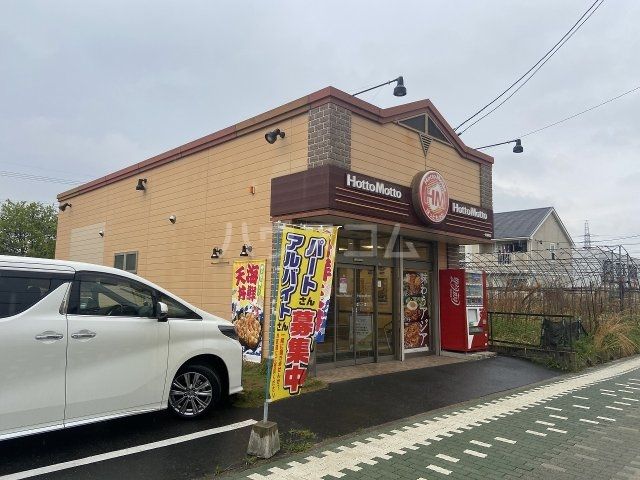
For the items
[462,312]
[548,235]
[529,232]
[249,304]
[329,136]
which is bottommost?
[462,312]

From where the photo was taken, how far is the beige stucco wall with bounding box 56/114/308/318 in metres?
8.70

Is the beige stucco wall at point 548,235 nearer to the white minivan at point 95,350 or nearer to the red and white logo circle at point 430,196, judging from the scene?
the red and white logo circle at point 430,196

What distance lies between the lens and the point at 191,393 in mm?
5309

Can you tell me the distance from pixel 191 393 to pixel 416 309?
6.16 m

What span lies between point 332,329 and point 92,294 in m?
4.63

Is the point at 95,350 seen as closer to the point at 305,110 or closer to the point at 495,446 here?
the point at 495,446

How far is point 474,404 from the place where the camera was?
21.3 feet

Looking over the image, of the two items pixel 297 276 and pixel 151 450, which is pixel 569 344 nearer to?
pixel 297 276

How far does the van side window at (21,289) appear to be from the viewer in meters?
4.12

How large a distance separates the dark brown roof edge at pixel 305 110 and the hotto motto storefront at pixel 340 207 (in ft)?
0.08

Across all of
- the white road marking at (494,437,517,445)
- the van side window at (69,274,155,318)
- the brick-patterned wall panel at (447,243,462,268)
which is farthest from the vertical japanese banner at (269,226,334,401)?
the brick-patterned wall panel at (447,243,462,268)

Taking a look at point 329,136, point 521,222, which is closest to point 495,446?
point 329,136

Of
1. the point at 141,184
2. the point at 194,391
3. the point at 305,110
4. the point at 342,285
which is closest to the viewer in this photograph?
the point at 194,391

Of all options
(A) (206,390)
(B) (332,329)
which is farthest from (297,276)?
(B) (332,329)
